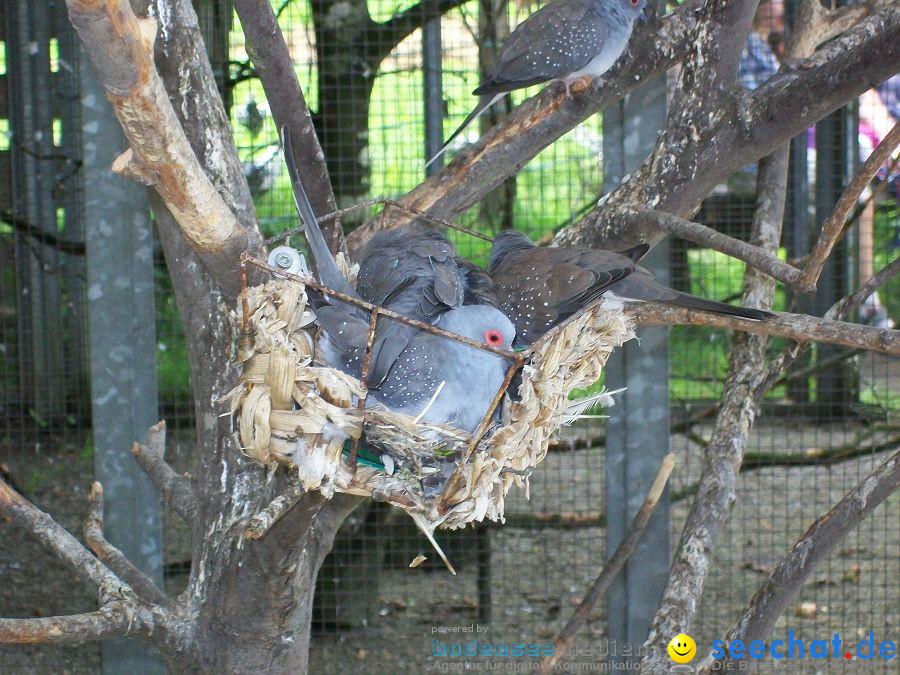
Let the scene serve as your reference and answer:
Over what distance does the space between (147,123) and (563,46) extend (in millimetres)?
848

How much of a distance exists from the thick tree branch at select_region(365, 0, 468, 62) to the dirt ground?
40.8 inches

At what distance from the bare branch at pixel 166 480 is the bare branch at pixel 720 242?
0.72 m

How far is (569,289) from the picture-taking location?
1.07 m

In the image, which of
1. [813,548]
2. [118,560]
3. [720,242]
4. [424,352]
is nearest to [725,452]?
[813,548]

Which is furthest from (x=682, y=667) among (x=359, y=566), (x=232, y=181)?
(x=359, y=566)

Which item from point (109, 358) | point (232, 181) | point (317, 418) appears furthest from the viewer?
point (109, 358)

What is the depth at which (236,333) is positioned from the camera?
3.72ft

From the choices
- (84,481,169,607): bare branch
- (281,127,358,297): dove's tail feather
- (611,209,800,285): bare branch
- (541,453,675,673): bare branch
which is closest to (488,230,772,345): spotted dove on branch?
(611,209,800,285): bare branch

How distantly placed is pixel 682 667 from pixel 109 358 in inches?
44.6

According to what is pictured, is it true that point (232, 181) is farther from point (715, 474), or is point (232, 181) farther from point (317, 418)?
point (715, 474)

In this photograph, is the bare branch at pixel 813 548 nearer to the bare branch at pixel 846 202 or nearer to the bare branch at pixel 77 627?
the bare branch at pixel 846 202

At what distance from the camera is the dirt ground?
A: 2236 mm

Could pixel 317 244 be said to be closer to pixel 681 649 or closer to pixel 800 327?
pixel 800 327

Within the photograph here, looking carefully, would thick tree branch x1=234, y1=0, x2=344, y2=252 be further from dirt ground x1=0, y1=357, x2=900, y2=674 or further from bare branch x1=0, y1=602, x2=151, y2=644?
dirt ground x1=0, y1=357, x2=900, y2=674
